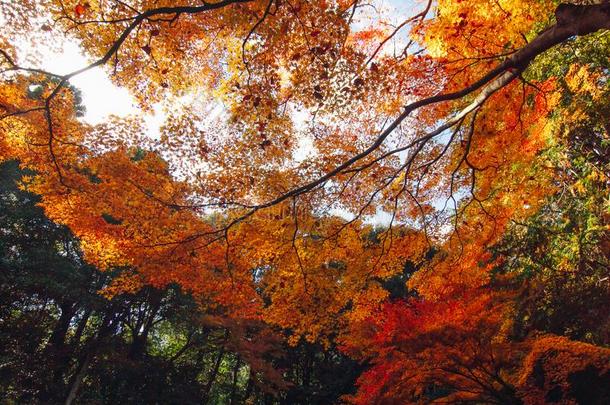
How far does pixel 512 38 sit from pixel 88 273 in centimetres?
1739

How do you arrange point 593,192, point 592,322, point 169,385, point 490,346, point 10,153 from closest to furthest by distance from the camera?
point 593,192, point 592,322, point 490,346, point 10,153, point 169,385

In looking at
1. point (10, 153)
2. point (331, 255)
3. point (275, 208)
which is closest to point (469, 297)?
point (331, 255)

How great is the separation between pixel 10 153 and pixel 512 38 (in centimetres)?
1285

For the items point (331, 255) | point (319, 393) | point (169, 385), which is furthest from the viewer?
point (319, 393)

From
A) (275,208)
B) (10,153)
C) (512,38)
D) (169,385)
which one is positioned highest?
(512,38)

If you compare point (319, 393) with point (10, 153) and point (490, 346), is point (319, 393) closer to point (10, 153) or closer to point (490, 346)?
point (490, 346)

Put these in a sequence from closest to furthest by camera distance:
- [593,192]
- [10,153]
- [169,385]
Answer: [593,192] < [10,153] < [169,385]

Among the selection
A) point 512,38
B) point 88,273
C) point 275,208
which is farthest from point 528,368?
point 88,273

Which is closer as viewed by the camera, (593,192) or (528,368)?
(593,192)

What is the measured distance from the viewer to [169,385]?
15.7 m

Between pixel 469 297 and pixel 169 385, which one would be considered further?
pixel 169 385

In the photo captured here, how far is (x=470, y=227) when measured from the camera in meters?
8.89

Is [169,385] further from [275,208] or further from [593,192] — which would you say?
[593,192]

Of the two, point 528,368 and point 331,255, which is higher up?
point 331,255
